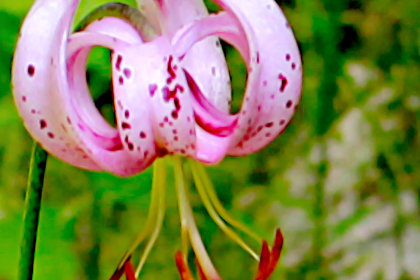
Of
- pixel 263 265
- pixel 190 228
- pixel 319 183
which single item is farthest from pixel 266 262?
pixel 319 183

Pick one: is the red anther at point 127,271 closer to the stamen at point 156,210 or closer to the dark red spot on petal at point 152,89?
the stamen at point 156,210

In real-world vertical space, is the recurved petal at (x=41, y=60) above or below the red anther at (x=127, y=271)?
above

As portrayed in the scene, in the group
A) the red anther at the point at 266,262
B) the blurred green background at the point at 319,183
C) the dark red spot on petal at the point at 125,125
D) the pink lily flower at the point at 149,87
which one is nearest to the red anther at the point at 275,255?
the red anther at the point at 266,262

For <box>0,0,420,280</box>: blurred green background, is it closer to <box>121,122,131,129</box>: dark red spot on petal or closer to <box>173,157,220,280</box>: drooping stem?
<box>173,157,220,280</box>: drooping stem

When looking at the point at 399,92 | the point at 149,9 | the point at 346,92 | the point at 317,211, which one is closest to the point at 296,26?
the point at 346,92

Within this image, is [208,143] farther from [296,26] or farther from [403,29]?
[403,29]

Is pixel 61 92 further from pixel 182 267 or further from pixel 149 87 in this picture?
pixel 182 267

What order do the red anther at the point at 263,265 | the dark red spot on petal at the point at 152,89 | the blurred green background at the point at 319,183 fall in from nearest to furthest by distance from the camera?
the dark red spot on petal at the point at 152,89 < the red anther at the point at 263,265 < the blurred green background at the point at 319,183
